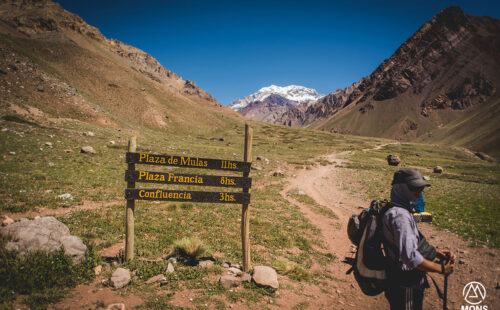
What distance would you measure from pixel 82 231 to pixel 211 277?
19.1 ft

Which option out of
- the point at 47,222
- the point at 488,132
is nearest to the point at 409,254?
the point at 47,222

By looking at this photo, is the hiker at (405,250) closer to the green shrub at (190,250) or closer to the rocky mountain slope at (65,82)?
the green shrub at (190,250)

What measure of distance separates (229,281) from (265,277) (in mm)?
1180

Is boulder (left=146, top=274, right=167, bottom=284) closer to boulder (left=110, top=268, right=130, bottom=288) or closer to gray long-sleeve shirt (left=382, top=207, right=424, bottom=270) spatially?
boulder (left=110, top=268, right=130, bottom=288)

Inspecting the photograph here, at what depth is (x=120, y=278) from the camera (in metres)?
6.27

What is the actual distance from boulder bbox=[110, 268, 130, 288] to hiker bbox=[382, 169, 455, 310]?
21.5 ft

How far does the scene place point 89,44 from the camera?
323 feet

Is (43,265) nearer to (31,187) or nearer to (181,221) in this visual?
(181,221)

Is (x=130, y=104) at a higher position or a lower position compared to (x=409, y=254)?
higher

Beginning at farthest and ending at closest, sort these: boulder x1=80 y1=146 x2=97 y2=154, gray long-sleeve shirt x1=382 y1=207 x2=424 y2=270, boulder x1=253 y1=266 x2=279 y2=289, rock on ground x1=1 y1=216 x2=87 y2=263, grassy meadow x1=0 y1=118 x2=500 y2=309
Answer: boulder x1=80 y1=146 x2=97 y2=154, boulder x1=253 y1=266 x2=279 y2=289, grassy meadow x1=0 y1=118 x2=500 y2=309, rock on ground x1=1 y1=216 x2=87 y2=263, gray long-sleeve shirt x1=382 y1=207 x2=424 y2=270

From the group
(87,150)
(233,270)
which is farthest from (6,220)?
(87,150)

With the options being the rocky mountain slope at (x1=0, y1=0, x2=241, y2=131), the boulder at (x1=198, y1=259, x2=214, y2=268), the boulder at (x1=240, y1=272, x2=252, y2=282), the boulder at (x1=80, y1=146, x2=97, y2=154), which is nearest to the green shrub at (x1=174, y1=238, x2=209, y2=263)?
the boulder at (x1=198, y1=259, x2=214, y2=268)

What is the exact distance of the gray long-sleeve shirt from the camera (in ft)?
13.2

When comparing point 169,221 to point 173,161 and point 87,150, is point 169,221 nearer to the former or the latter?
point 173,161
